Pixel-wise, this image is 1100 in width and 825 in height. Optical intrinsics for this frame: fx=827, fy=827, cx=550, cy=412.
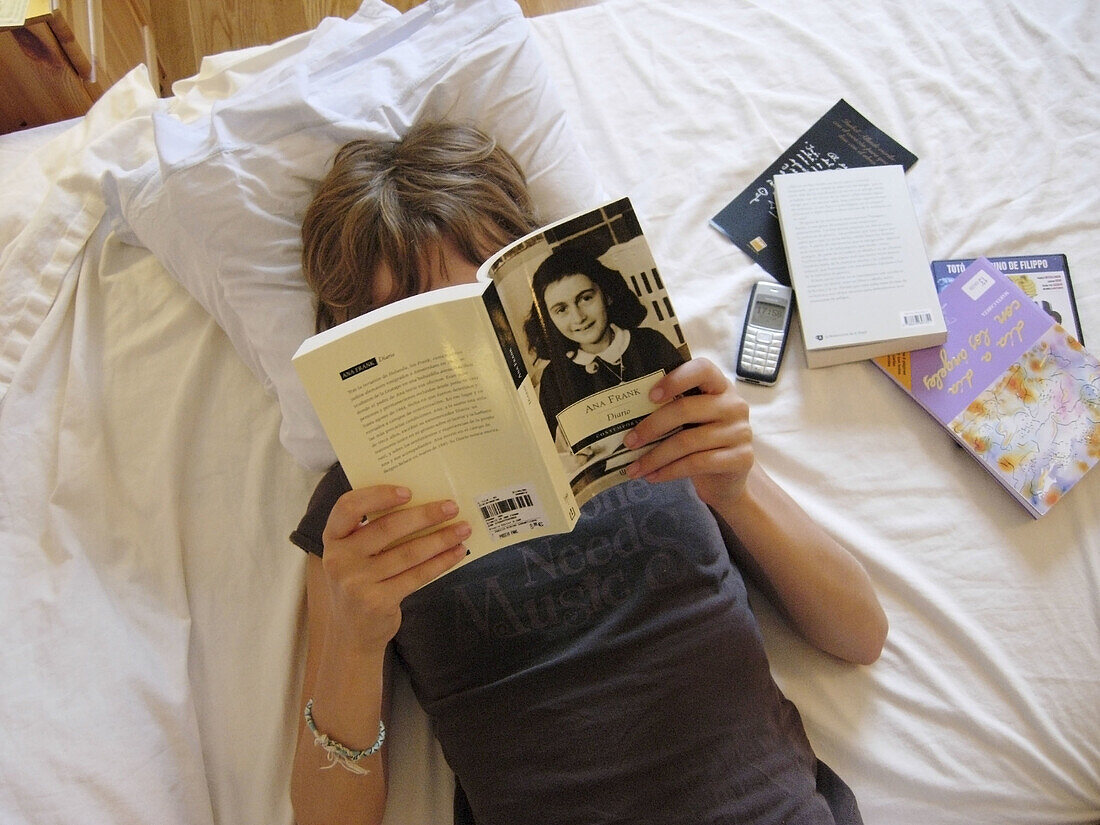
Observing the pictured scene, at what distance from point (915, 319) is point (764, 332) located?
193 millimetres

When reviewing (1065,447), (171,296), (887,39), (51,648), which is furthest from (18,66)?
(1065,447)

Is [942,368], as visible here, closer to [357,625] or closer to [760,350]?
[760,350]

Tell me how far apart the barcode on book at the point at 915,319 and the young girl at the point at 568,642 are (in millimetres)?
362

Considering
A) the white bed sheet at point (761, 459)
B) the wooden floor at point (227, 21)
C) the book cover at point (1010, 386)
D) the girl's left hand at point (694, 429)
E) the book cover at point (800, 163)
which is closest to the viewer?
the girl's left hand at point (694, 429)

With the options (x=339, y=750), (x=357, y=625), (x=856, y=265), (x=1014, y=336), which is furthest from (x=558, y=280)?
(x=1014, y=336)

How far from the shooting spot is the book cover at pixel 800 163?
1.16 m

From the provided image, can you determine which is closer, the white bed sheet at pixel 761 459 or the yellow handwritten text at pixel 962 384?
the white bed sheet at pixel 761 459

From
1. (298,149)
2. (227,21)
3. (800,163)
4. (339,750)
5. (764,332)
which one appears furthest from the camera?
(227,21)

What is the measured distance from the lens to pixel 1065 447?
102 centimetres

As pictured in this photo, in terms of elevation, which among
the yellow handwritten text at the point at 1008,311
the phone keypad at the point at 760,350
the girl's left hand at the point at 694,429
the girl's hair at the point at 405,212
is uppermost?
the girl's hair at the point at 405,212

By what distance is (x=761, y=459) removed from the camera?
1.04m

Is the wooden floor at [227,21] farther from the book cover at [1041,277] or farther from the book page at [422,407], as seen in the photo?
the book page at [422,407]

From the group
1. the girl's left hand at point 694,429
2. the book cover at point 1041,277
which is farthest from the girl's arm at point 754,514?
the book cover at point 1041,277

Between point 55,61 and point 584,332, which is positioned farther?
point 55,61
